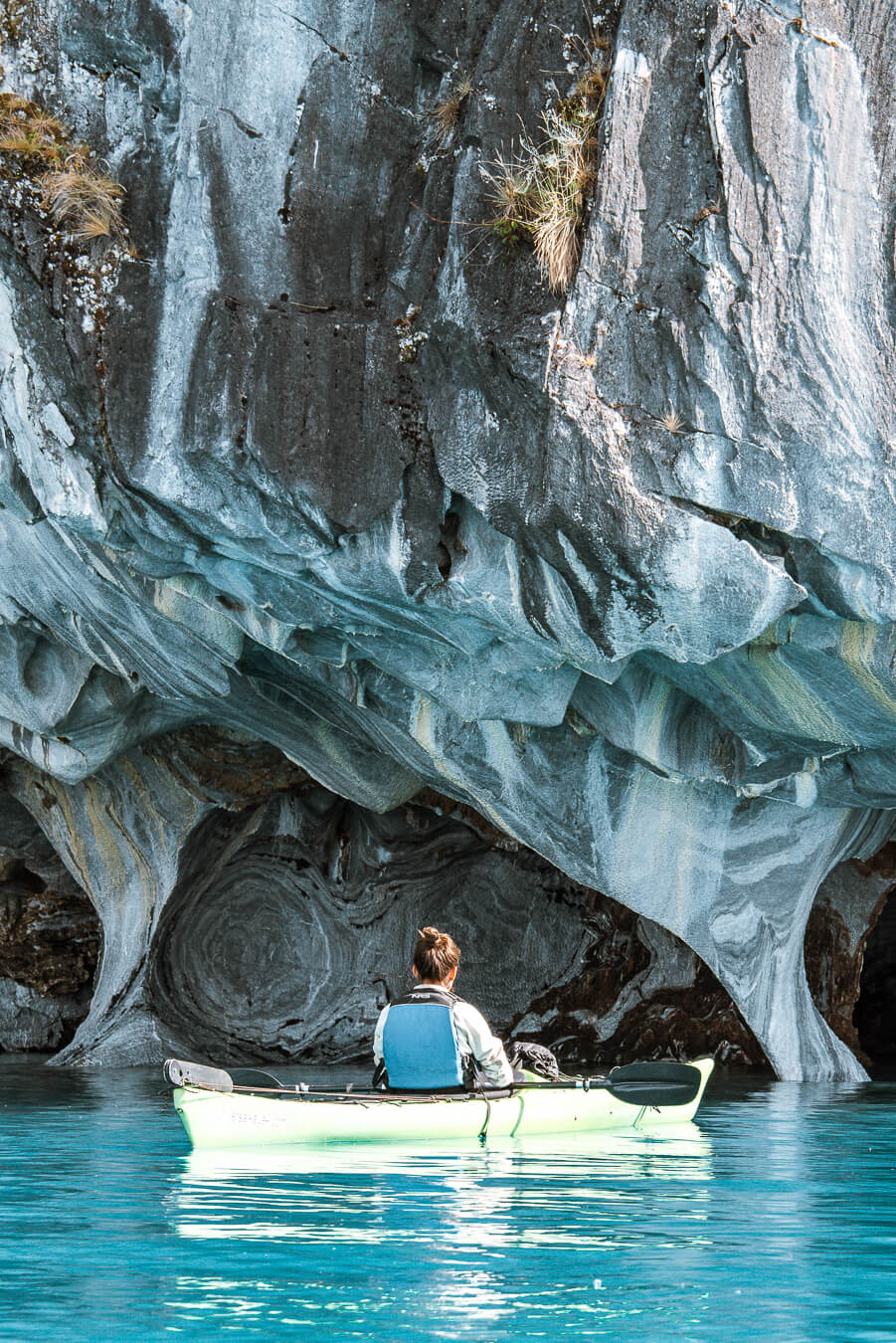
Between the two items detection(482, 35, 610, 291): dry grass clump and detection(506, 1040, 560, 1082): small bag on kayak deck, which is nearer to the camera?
detection(482, 35, 610, 291): dry grass clump

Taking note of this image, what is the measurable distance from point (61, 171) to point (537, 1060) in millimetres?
6537

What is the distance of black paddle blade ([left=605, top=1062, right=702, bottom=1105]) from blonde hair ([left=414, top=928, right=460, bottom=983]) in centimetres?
196

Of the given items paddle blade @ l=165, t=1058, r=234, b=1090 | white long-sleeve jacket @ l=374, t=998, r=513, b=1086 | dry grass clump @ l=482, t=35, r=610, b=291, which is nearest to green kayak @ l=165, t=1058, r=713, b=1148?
paddle blade @ l=165, t=1058, r=234, b=1090

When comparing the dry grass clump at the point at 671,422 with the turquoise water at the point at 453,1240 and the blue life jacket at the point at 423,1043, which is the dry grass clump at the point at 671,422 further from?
the turquoise water at the point at 453,1240

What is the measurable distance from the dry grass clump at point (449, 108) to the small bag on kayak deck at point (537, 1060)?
6.02m

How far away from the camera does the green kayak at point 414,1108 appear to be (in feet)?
25.1

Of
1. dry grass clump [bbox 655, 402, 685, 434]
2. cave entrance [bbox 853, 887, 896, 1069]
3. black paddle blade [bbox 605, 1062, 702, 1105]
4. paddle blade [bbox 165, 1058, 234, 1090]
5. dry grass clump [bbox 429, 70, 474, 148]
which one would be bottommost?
cave entrance [bbox 853, 887, 896, 1069]

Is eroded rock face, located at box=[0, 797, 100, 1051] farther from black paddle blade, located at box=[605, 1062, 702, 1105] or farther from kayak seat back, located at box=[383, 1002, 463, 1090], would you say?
kayak seat back, located at box=[383, 1002, 463, 1090]

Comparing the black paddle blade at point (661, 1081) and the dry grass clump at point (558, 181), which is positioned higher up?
the dry grass clump at point (558, 181)

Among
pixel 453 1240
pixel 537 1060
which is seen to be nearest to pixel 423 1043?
pixel 537 1060

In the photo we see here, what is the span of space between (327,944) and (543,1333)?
12.9 meters

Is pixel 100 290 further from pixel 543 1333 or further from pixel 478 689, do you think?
pixel 543 1333

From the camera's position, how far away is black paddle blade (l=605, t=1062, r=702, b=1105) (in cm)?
963

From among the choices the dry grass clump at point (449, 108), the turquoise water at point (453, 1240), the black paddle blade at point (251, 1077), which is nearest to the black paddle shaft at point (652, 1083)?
the turquoise water at point (453, 1240)
